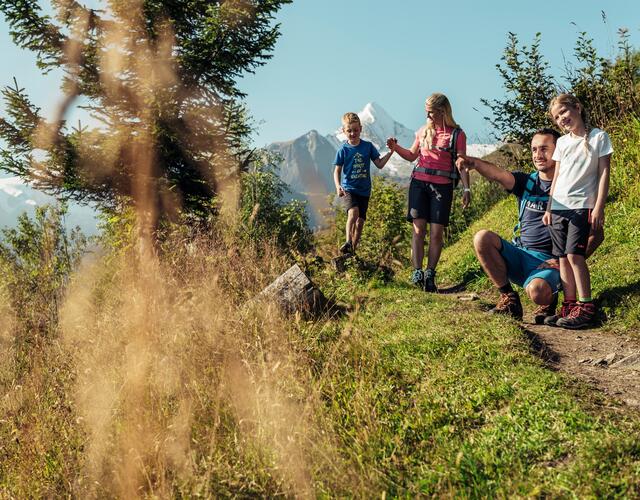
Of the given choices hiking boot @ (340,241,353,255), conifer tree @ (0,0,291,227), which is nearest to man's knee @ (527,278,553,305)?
hiking boot @ (340,241,353,255)

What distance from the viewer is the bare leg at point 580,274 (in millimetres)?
4629

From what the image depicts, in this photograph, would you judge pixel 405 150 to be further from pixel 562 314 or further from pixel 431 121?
pixel 562 314

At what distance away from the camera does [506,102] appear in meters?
11.3

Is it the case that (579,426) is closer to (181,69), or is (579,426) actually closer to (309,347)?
(309,347)

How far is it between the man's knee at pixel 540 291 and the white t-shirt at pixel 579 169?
0.71 metres

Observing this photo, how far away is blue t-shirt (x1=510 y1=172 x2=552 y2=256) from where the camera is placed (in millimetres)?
5176

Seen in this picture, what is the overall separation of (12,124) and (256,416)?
12.4 metres

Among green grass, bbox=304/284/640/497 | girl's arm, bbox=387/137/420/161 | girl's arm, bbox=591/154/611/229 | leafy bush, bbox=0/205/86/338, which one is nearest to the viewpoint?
green grass, bbox=304/284/640/497

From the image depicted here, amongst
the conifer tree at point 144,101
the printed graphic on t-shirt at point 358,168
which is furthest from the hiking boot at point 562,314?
the conifer tree at point 144,101

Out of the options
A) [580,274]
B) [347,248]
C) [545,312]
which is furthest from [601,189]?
[347,248]

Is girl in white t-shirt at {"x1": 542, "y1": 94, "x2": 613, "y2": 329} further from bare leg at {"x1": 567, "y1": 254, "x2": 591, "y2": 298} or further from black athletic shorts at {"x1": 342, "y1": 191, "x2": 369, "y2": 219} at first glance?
black athletic shorts at {"x1": 342, "y1": 191, "x2": 369, "y2": 219}

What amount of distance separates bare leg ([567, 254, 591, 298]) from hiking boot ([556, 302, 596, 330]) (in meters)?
0.10

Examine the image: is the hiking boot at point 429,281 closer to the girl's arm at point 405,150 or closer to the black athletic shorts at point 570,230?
the girl's arm at point 405,150

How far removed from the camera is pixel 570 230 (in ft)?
15.2
